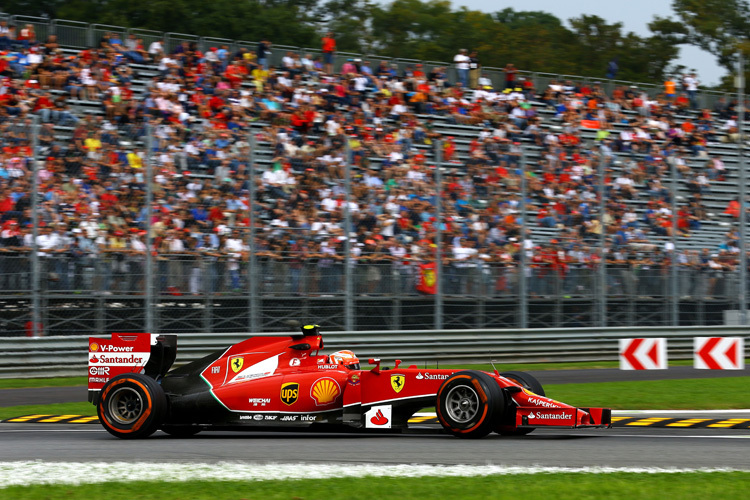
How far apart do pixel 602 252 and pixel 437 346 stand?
393cm

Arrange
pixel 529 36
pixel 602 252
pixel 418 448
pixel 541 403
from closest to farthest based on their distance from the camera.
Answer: pixel 418 448, pixel 541 403, pixel 602 252, pixel 529 36

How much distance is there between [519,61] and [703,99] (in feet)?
73.5

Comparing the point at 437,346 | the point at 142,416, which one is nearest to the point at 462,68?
the point at 437,346

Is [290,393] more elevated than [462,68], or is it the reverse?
[462,68]

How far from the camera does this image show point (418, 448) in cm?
866

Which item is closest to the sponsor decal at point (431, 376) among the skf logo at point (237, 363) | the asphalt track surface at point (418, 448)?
the asphalt track surface at point (418, 448)

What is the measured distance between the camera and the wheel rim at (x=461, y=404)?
9000mm

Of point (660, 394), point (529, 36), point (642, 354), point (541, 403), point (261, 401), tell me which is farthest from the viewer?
point (529, 36)

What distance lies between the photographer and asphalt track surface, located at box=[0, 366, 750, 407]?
14.2m

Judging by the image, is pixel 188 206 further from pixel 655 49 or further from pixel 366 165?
pixel 655 49

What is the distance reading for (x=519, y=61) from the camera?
5181cm

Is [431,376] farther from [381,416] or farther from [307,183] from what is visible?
[307,183]

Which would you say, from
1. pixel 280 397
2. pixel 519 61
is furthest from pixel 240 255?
pixel 519 61

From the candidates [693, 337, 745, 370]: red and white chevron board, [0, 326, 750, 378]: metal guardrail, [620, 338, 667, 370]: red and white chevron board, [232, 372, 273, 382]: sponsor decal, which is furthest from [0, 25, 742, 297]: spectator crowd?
[232, 372, 273, 382]: sponsor decal
